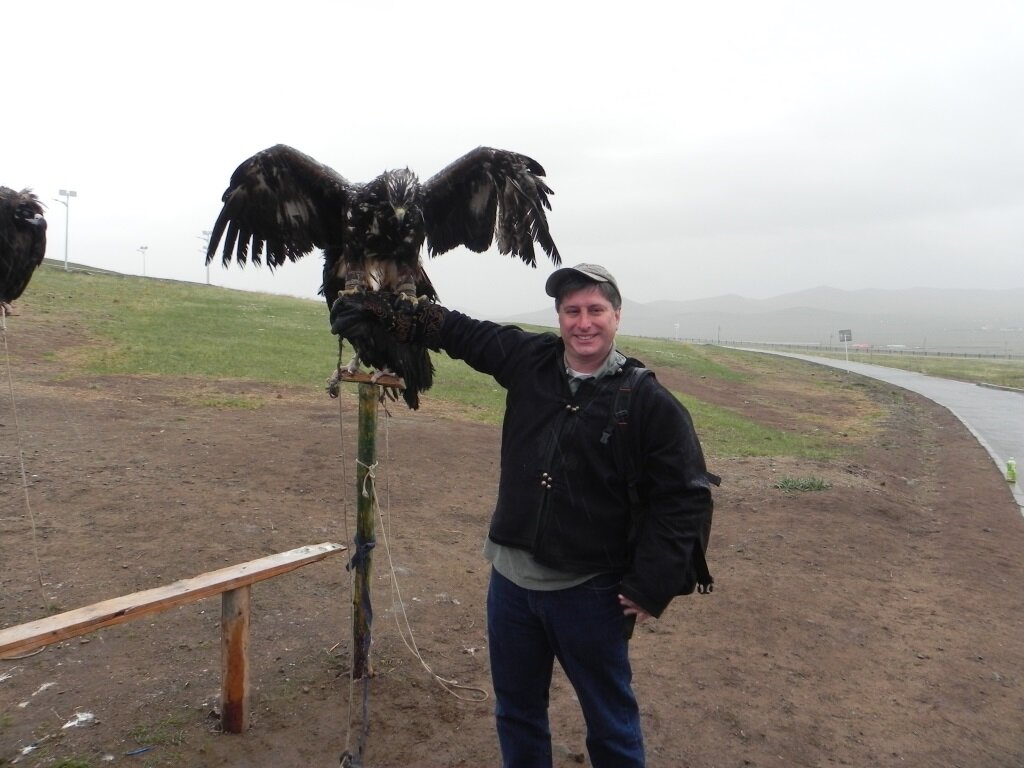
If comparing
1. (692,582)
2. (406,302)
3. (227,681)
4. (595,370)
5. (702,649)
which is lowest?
(702,649)

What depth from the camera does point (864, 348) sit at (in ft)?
250

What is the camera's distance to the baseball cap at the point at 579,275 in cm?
248

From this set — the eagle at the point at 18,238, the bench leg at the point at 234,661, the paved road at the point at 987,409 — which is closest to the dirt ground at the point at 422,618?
the bench leg at the point at 234,661

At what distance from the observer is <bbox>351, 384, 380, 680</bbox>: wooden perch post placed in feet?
12.3

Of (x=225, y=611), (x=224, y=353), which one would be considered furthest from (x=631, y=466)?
(x=224, y=353)

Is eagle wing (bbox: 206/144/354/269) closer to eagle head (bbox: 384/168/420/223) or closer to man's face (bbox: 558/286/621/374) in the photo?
eagle head (bbox: 384/168/420/223)

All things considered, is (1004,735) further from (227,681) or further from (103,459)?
(103,459)

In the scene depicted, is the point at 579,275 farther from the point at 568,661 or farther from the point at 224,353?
the point at 224,353

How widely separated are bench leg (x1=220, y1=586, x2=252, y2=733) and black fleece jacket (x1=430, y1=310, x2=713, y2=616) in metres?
1.72

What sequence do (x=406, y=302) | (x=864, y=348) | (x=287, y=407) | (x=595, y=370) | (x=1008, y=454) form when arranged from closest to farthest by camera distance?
(x=595, y=370) < (x=406, y=302) < (x=287, y=407) < (x=1008, y=454) < (x=864, y=348)

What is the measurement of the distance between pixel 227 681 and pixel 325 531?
10.1ft

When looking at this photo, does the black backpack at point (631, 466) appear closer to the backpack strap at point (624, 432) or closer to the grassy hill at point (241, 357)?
the backpack strap at point (624, 432)

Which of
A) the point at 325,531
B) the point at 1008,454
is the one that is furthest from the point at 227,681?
the point at 1008,454

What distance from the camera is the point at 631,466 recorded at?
236 cm
